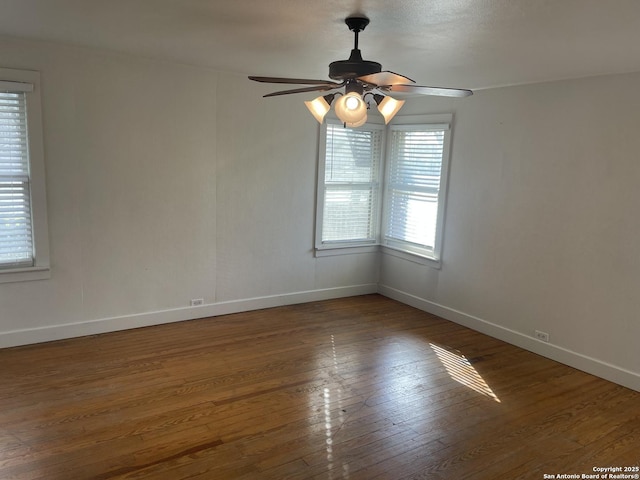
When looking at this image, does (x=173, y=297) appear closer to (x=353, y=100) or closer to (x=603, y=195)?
(x=353, y=100)

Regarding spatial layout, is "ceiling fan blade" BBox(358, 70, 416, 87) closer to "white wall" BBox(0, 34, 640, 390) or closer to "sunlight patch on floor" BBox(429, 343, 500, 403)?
"white wall" BBox(0, 34, 640, 390)

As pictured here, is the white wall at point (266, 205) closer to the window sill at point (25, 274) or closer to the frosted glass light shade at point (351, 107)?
the window sill at point (25, 274)

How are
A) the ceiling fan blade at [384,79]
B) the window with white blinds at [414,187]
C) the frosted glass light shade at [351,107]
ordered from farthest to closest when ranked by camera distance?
the window with white blinds at [414,187], the frosted glass light shade at [351,107], the ceiling fan blade at [384,79]

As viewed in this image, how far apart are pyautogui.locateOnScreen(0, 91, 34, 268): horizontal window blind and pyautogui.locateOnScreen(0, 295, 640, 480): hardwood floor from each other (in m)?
0.80

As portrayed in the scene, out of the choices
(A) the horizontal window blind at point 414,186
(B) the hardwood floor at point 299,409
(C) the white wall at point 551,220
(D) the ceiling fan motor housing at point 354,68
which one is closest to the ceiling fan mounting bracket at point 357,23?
(D) the ceiling fan motor housing at point 354,68

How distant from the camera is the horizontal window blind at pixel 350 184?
5.57 metres

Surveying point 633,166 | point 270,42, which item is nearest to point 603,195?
point 633,166

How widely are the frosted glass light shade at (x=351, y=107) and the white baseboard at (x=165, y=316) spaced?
9.61ft

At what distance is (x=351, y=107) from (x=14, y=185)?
2.85 m

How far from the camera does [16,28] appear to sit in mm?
3379

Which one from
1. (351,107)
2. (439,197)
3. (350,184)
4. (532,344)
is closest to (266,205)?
(350,184)

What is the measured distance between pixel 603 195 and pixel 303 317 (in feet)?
9.58

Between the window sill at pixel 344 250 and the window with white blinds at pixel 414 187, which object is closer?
the window with white blinds at pixel 414 187

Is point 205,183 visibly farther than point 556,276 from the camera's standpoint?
Yes
